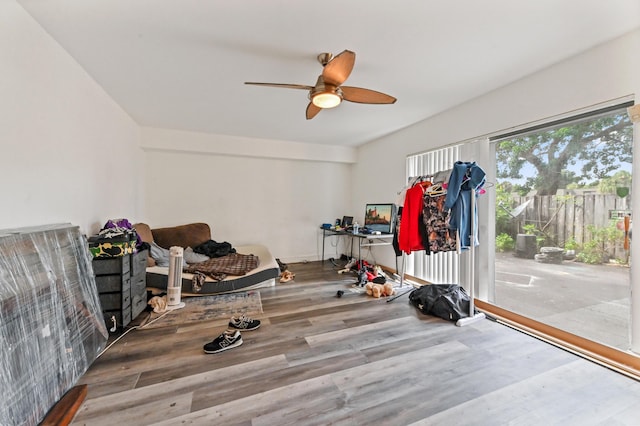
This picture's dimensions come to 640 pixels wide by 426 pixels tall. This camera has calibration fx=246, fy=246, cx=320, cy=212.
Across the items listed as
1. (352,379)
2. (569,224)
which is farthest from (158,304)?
(569,224)

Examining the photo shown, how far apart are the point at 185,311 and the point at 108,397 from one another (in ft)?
3.88

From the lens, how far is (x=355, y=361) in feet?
5.95

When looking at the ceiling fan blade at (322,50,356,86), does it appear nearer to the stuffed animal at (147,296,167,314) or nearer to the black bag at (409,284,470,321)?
the black bag at (409,284,470,321)

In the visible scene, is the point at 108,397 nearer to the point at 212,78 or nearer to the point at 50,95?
the point at 50,95

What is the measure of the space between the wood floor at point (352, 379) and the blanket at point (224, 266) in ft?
2.69

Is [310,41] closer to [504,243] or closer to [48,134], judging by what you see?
[48,134]

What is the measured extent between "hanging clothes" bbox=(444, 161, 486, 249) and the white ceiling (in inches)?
35.5

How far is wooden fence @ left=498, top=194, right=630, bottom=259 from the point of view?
1.93m

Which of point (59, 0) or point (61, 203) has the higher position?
point (59, 0)

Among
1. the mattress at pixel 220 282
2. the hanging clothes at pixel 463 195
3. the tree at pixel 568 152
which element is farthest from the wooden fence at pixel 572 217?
the mattress at pixel 220 282

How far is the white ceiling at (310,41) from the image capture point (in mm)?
1573

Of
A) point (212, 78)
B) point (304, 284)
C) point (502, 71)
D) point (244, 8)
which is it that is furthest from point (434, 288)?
point (212, 78)

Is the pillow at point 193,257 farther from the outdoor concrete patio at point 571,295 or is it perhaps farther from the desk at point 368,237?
the outdoor concrete patio at point 571,295

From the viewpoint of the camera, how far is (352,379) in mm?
1628
